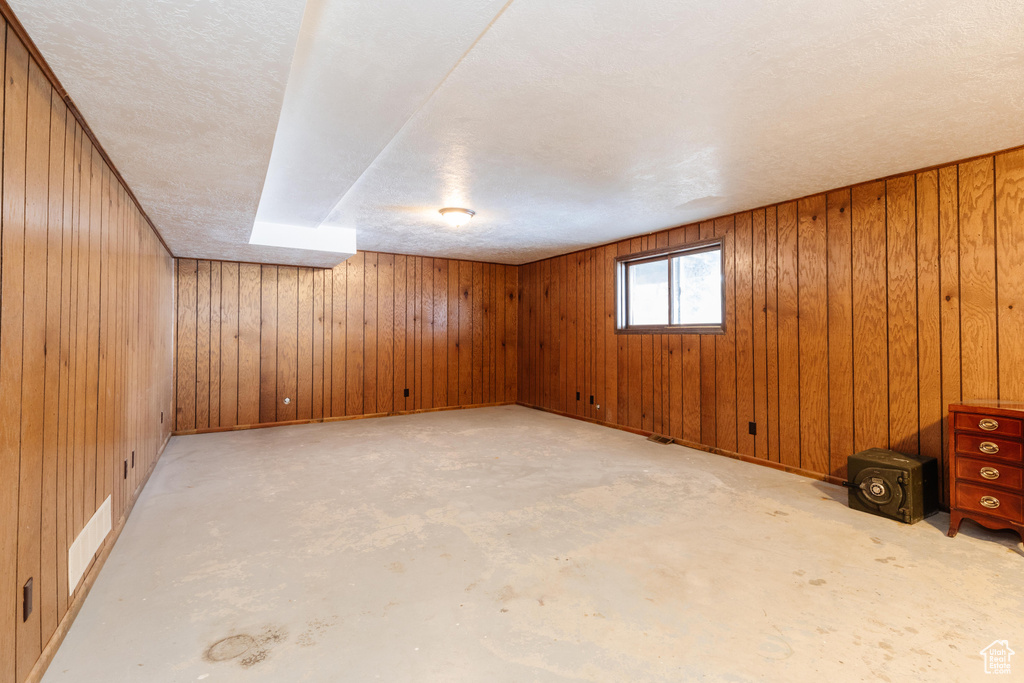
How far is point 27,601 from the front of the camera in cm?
137

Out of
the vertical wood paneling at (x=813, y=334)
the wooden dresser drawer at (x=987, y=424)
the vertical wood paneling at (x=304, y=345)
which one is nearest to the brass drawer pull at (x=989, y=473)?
the wooden dresser drawer at (x=987, y=424)

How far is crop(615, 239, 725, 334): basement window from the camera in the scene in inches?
170

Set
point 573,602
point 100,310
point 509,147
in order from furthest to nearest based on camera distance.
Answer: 1. point 509,147
2. point 100,310
3. point 573,602

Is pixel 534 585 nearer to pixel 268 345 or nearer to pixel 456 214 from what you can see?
pixel 456 214

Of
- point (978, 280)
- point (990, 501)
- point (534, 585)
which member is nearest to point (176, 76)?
point (534, 585)

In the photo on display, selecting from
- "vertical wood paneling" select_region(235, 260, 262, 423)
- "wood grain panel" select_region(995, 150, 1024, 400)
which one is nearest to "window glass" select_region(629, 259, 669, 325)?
"wood grain panel" select_region(995, 150, 1024, 400)

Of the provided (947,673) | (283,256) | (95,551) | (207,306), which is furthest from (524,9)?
(207,306)

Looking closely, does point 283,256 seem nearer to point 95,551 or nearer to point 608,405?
point 95,551

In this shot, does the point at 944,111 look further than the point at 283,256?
No

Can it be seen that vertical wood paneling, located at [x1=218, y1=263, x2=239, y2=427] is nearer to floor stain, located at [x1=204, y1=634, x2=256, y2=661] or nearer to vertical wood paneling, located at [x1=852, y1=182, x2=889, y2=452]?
floor stain, located at [x1=204, y1=634, x2=256, y2=661]

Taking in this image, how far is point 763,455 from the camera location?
3822mm

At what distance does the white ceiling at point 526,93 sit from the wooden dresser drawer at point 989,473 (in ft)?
5.65

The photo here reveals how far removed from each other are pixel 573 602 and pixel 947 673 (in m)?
1.20

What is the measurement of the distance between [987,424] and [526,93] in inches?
112
